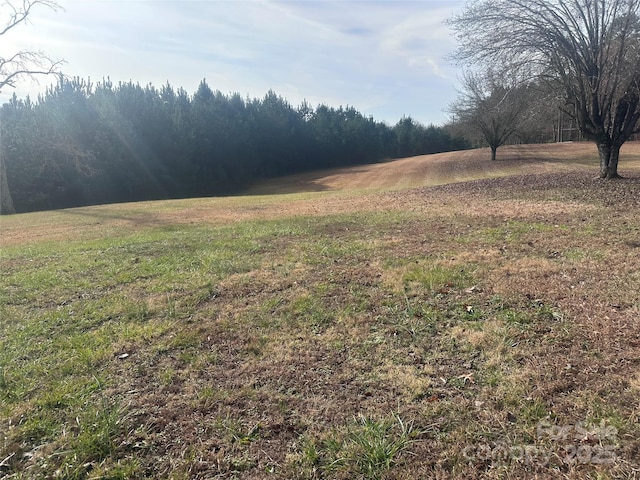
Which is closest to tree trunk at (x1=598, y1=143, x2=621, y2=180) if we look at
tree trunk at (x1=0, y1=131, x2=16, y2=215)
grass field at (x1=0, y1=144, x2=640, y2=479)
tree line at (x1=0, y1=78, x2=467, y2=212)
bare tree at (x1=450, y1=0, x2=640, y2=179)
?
bare tree at (x1=450, y1=0, x2=640, y2=179)

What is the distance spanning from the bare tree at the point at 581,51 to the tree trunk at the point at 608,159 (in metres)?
0.04

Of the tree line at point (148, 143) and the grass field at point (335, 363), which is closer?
the grass field at point (335, 363)

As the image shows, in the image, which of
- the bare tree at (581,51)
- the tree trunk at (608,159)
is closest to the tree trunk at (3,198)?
the bare tree at (581,51)

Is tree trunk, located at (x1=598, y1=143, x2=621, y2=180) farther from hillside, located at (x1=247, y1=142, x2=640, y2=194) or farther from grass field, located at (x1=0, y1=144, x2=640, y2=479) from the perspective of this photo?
hillside, located at (x1=247, y1=142, x2=640, y2=194)

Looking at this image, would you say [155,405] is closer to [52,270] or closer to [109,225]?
[52,270]

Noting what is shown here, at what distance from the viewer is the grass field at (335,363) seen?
7.64 ft

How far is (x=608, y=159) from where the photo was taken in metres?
13.4

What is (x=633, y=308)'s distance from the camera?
12.4ft

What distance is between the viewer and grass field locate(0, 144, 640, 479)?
2330mm

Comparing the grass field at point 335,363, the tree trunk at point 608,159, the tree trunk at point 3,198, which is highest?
the tree trunk at point 3,198

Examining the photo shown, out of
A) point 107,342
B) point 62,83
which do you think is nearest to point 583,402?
point 107,342

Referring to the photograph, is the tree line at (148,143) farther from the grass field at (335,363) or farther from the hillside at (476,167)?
the grass field at (335,363)

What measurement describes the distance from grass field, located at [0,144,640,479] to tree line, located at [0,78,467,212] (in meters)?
24.3

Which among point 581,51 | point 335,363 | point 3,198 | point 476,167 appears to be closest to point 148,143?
point 3,198
